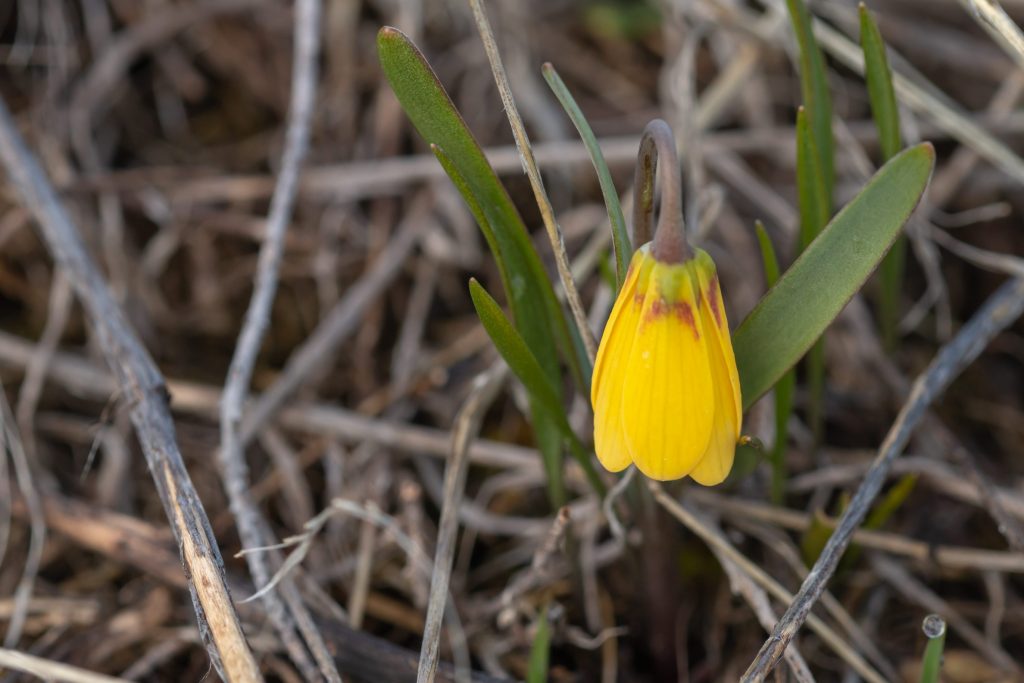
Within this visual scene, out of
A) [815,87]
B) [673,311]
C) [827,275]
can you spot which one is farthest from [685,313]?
[815,87]

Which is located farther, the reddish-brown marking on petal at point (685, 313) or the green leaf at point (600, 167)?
the green leaf at point (600, 167)

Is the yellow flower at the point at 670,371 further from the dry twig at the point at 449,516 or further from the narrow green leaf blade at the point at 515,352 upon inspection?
the dry twig at the point at 449,516

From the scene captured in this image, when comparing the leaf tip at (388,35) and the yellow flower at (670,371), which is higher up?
the leaf tip at (388,35)

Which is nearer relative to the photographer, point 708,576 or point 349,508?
point 349,508

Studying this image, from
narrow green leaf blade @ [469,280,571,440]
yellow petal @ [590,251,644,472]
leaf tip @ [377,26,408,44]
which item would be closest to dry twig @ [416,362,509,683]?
narrow green leaf blade @ [469,280,571,440]

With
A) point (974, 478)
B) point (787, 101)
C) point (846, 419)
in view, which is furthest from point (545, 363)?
point (787, 101)

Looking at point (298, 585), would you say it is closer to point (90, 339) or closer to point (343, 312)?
point (343, 312)

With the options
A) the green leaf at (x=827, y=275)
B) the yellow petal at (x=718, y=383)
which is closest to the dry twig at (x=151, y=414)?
the yellow petal at (x=718, y=383)
